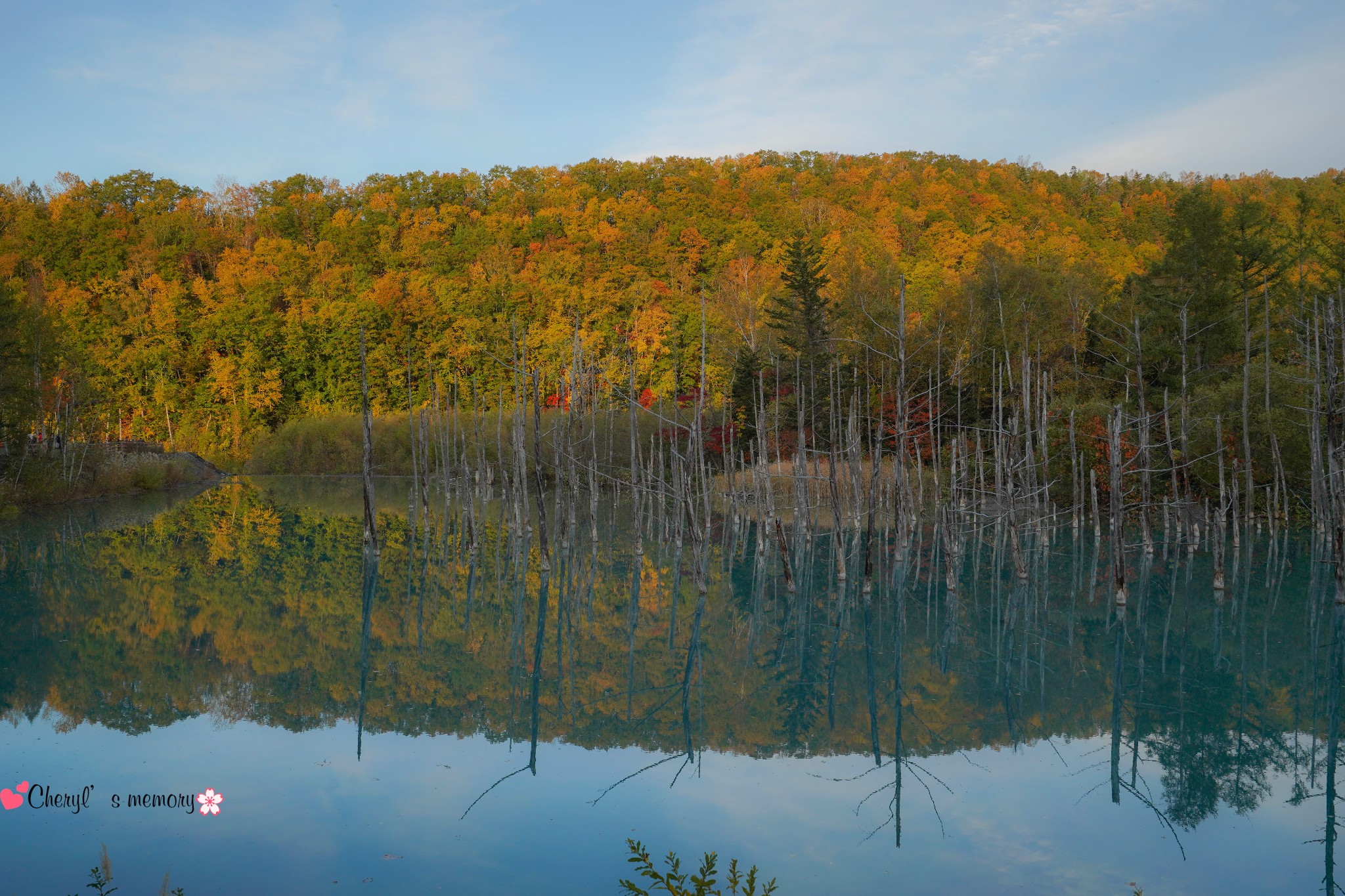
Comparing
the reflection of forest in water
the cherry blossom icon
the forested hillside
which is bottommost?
the reflection of forest in water

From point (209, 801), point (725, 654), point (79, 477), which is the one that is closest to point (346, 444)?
point (79, 477)

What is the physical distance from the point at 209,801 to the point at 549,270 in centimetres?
4573

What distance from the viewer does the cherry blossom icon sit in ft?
17.9

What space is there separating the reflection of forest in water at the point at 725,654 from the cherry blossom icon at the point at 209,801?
1.57 metres

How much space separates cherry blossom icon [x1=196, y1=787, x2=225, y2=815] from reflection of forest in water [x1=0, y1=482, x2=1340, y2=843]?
1.57m

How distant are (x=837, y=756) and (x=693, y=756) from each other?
101 centimetres

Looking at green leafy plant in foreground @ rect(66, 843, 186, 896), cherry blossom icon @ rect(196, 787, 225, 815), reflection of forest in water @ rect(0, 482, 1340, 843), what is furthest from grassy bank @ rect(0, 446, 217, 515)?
green leafy plant in foreground @ rect(66, 843, 186, 896)

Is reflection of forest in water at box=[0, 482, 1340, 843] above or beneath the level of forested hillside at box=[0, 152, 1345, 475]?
beneath

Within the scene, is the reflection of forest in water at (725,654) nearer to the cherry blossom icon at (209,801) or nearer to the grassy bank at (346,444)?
the cherry blossom icon at (209,801)

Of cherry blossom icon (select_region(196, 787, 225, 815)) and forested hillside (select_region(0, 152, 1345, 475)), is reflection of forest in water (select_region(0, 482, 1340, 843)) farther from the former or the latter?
forested hillside (select_region(0, 152, 1345, 475))

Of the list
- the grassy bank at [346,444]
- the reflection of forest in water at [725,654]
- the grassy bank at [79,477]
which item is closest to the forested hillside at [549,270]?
the grassy bank at [79,477]

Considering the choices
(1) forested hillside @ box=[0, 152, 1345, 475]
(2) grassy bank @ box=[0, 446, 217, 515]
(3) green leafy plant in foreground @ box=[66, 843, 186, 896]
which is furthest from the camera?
(1) forested hillside @ box=[0, 152, 1345, 475]

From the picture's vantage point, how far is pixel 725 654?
9469 mm

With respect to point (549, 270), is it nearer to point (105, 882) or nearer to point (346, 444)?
point (346, 444)
